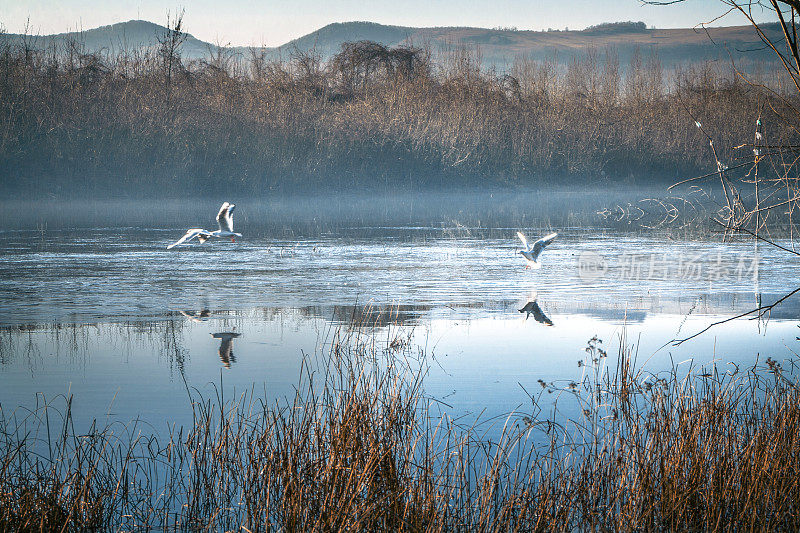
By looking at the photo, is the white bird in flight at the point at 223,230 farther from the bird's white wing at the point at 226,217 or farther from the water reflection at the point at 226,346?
the water reflection at the point at 226,346

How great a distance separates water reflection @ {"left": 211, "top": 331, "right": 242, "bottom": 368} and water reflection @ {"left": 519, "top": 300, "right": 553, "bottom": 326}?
296 cm

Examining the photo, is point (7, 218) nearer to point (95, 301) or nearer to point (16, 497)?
point (95, 301)

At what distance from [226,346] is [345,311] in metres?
1.85

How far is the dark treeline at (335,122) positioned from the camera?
26656 millimetres

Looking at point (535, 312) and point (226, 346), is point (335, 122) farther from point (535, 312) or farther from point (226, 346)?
point (226, 346)

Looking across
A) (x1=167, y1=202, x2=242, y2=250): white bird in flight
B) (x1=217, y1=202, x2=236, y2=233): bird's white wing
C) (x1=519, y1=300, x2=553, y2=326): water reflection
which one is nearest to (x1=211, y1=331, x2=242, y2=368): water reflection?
(x1=519, y1=300, x2=553, y2=326): water reflection

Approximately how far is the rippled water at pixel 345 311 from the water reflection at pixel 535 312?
31mm

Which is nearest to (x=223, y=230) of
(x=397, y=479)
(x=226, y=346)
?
(x=226, y=346)

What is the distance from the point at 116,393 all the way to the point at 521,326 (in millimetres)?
4032

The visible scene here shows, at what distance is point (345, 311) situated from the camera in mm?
9500

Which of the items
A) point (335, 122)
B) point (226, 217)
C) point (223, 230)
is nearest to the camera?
point (226, 217)

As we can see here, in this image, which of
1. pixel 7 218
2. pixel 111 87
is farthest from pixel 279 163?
pixel 7 218

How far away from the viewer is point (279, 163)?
2830 cm

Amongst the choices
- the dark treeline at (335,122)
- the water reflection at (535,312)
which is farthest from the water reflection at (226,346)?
the dark treeline at (335,122)
